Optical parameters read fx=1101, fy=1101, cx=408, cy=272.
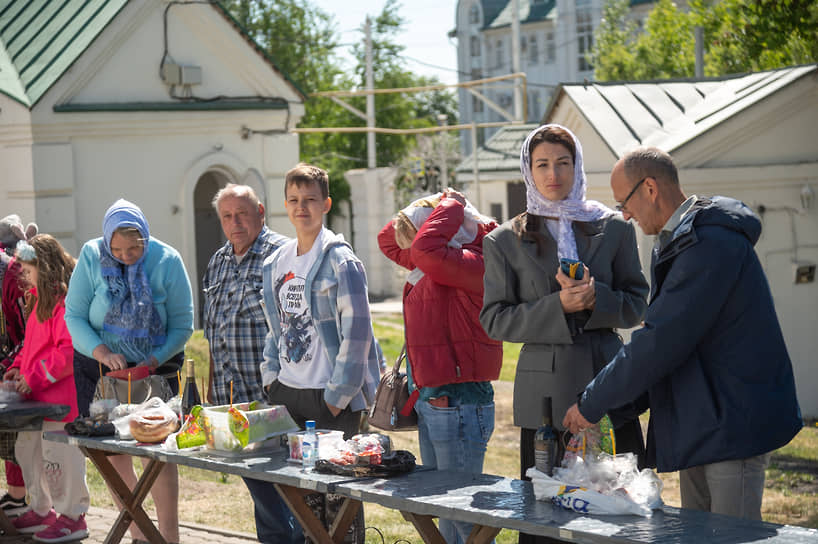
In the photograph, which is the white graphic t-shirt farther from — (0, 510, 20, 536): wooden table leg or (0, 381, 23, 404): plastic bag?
(0, 510, 20, 536): wooden table leg

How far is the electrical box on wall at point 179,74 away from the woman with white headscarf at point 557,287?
12.0 metres

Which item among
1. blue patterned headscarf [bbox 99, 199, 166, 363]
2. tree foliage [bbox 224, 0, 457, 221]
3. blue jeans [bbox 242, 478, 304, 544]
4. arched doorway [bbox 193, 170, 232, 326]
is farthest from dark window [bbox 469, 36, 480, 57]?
blue jeans [bbox 242, 478, 304, 544]

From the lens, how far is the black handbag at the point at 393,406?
5180mm

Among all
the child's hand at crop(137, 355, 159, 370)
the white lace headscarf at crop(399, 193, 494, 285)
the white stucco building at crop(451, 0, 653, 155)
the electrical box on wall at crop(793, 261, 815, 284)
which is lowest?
the child's hand at crop(137, 355, 159, 370)

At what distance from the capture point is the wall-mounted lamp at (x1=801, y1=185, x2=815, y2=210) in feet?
42.1

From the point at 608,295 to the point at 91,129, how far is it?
12.0 m

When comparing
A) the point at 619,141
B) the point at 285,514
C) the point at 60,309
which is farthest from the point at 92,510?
the point at 619,141

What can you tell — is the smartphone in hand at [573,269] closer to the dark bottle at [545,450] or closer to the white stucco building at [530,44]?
the dark bottle at [545,450]

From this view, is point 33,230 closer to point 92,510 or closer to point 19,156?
point 92,510

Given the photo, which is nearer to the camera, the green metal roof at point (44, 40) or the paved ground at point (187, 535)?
the paved ground at point (187, 535)

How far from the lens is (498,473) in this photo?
9.59 m

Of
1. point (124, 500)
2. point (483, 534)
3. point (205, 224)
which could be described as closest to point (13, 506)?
point (124, 500)

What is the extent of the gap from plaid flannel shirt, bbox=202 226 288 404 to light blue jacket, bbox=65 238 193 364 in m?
0.39

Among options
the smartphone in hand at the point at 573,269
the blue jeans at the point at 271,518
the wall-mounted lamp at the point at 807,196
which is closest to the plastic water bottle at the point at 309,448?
the blue jeans at the point at 271,518
